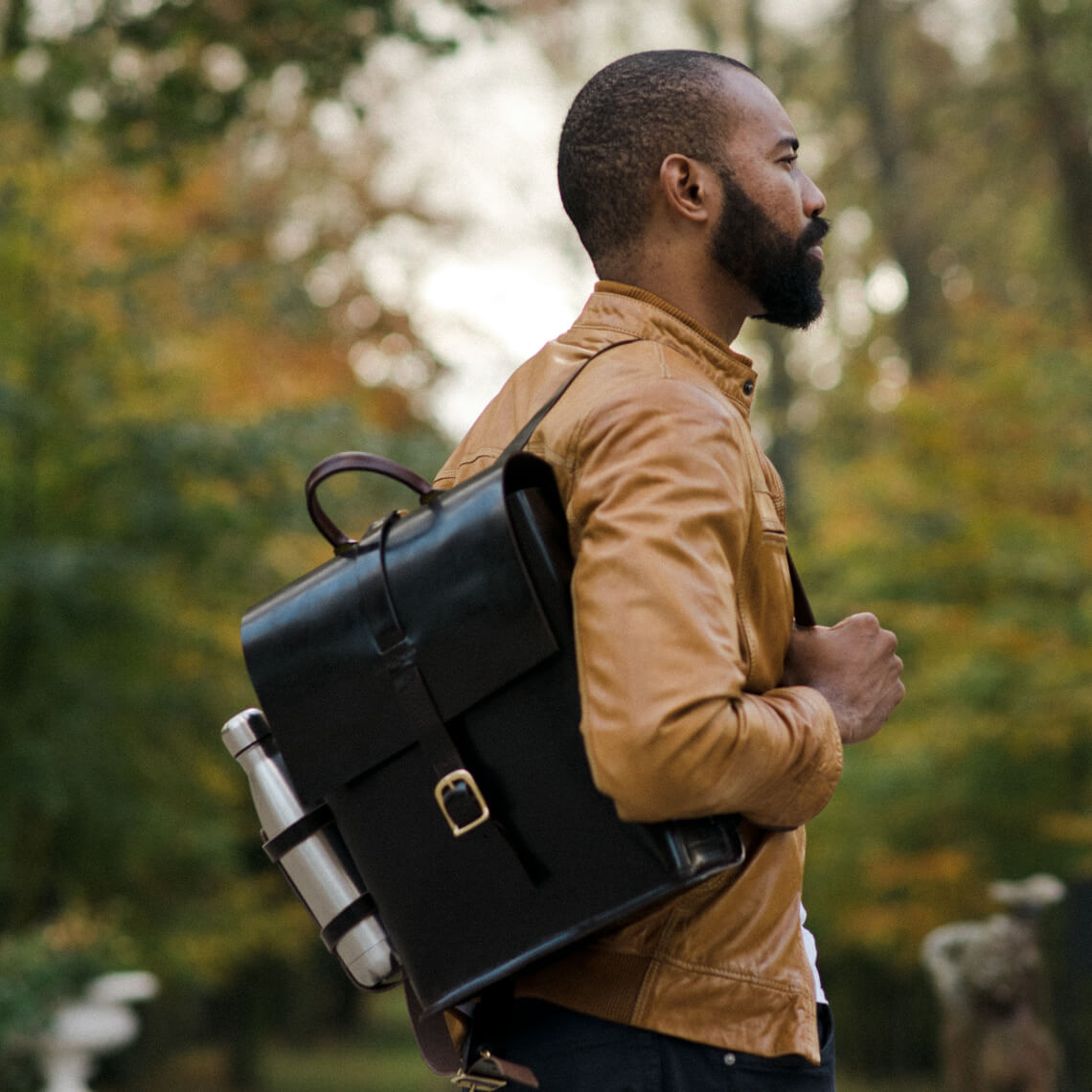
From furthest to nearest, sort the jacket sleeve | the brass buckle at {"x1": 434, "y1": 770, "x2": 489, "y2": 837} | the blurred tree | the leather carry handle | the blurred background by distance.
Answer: the blurred tree, the blurred background, the leather carry handle, the brass buckle at {"x1": 434, "y1": 770, "x2": 489, "y2": 837}, the jacket sleeve

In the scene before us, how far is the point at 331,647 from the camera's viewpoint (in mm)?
1712

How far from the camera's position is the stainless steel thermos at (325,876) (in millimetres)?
1771

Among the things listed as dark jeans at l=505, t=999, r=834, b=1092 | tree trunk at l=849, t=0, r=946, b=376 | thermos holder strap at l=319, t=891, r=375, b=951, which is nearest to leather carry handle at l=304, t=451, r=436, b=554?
thermos holder strap at l=319, t=891, r=375, b=951

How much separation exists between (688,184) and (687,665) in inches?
25.7

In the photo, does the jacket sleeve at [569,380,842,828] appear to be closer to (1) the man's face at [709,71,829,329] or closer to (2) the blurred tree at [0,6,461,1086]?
(1) the man's face at [709,71,829,329]

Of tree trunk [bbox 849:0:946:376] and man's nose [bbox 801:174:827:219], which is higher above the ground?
tree trunk [bbox 849:0:946:376]

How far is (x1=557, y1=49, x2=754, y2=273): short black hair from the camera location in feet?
6.06

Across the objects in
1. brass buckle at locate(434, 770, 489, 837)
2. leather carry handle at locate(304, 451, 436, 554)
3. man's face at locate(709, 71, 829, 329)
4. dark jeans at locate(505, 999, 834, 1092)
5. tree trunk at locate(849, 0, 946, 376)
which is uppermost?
tree trunk at locate(849, 0, 946, 376)

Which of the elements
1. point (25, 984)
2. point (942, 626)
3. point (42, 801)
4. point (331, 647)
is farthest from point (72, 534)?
point (331, 647)

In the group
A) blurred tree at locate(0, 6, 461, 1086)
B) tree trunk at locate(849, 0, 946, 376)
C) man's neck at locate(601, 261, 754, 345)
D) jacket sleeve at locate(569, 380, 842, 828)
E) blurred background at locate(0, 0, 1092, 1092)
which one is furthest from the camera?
tree trunk at locate(849, 0, 946, 376)

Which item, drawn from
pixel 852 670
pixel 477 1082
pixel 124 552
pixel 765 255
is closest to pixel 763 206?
pixel 765 255

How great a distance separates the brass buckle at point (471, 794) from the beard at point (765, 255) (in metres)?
0.71

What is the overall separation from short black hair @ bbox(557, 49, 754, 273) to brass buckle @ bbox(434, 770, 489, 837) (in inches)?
27.6

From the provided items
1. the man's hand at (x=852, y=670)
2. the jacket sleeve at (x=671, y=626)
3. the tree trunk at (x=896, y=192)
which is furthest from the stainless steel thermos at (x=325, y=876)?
the tree trunk at (x=896, y=192)
